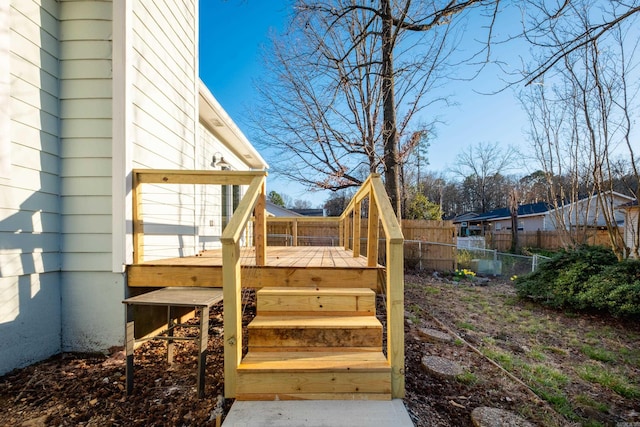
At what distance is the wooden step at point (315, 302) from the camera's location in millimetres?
2533

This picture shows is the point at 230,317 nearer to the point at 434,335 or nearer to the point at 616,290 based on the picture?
the point at 434,335

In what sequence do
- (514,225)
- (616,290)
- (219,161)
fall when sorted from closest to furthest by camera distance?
(616,290) < (219,161) < (514,225)

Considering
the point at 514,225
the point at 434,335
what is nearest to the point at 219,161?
the point at 434,335

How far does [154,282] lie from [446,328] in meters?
3.47

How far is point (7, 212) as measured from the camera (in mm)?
2404

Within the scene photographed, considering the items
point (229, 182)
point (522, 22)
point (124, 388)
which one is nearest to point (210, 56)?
point (229, 182)

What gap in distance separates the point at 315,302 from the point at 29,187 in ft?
8.73

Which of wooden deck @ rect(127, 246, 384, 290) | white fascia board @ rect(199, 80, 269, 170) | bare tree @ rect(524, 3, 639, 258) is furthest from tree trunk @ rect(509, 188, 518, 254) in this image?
wooden deck @ rect(127, 246, 384, 290)

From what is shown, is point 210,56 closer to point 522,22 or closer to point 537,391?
point 522,22

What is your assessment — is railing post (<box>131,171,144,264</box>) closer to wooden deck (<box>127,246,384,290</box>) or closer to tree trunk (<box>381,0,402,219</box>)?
wooden deck (<box>127,246,384,290</box>)

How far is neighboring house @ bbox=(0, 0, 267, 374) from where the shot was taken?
2.47m

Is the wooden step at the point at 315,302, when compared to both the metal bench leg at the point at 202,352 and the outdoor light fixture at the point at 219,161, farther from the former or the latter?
the outdoor light fixture at the point at 219,161

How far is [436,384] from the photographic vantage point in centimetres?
240

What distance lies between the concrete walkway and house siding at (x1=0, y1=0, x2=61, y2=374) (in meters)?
2.11
